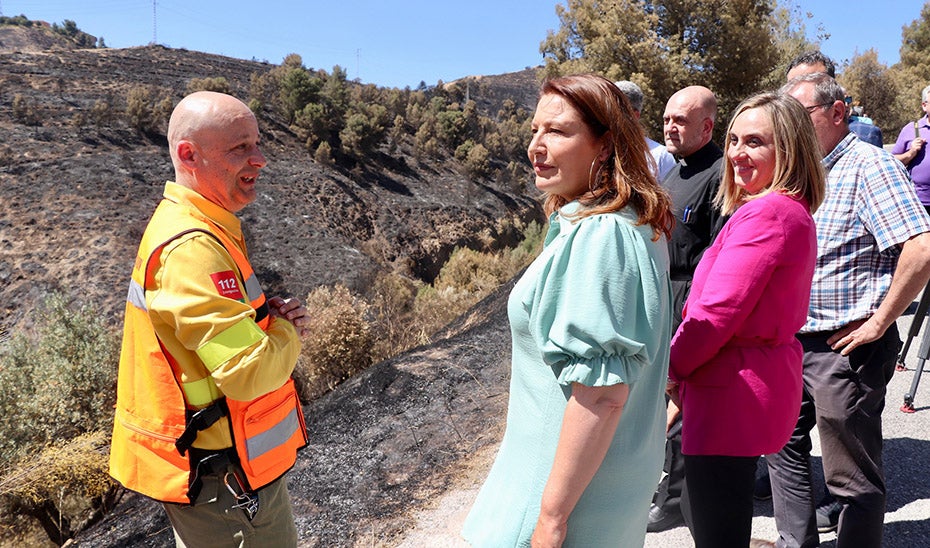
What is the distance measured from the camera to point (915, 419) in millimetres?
3609

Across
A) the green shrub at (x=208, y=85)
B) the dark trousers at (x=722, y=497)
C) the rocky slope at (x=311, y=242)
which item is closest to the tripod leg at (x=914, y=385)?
the rocky slope at (x=311, y=242)

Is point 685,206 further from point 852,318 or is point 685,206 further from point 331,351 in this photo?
point 331,351

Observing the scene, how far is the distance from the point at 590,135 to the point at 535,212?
89.4 ft

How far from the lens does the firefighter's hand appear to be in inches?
73.7

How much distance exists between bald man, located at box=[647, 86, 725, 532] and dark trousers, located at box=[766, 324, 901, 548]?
1.76 ft

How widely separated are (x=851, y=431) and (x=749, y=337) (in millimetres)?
741

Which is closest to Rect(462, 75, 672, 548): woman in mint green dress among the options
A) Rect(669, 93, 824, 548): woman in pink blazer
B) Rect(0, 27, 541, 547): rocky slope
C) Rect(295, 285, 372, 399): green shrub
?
Rect(669, 93, 824, 548): woman in pink blazer

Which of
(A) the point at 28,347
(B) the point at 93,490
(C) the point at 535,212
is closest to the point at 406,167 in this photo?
(C) the point at 535,212

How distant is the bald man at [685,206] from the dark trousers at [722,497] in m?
0.68

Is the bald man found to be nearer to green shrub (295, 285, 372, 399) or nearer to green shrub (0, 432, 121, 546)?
green shrub (295, 285, 372, 399)

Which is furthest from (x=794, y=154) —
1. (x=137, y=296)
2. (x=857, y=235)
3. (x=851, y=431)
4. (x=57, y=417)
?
(x=57, y=417)

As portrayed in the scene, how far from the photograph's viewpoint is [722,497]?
5.75ft

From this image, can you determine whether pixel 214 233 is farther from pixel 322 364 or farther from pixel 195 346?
pixel 322 364

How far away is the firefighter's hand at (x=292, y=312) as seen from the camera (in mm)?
1871
